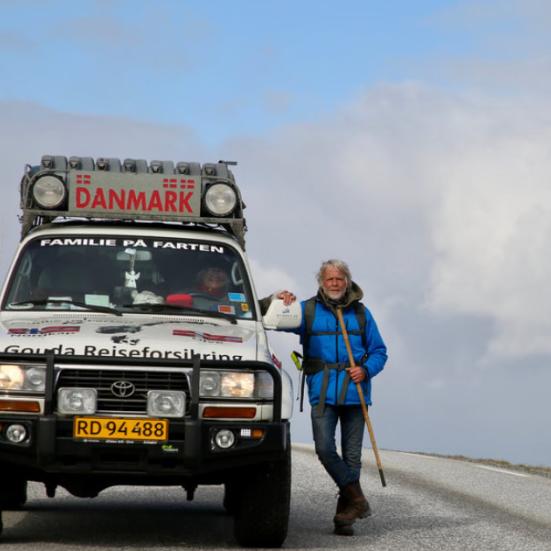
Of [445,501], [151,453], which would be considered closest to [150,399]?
[151,453]

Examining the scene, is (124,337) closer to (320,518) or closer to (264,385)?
(264,385)

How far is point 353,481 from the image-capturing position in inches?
387

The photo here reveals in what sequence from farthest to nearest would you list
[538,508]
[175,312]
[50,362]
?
1. [538,508]
2. [175,312]
3. [50,362]

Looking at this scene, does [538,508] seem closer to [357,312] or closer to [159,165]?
[357,312]

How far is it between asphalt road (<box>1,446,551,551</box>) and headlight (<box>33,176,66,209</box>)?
2459mm

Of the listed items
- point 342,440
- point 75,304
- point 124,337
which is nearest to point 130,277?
point 75,304

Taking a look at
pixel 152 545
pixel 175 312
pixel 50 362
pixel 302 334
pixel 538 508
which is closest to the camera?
pixel 50 362

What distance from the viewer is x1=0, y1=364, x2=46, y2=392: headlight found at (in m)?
8.09

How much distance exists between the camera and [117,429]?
316 inches

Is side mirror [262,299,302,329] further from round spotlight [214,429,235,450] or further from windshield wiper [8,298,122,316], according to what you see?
round spotlight [214,429,235,450]

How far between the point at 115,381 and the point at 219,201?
2.60 meters

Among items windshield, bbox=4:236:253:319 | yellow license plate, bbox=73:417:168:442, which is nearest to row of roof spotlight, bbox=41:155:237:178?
windshield, bbox=4:236:253:319

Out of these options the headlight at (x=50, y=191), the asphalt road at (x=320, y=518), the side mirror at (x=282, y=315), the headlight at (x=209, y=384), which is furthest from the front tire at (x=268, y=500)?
the headlight at (x=50, y=191)

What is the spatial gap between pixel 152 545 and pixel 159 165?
3542 mm
